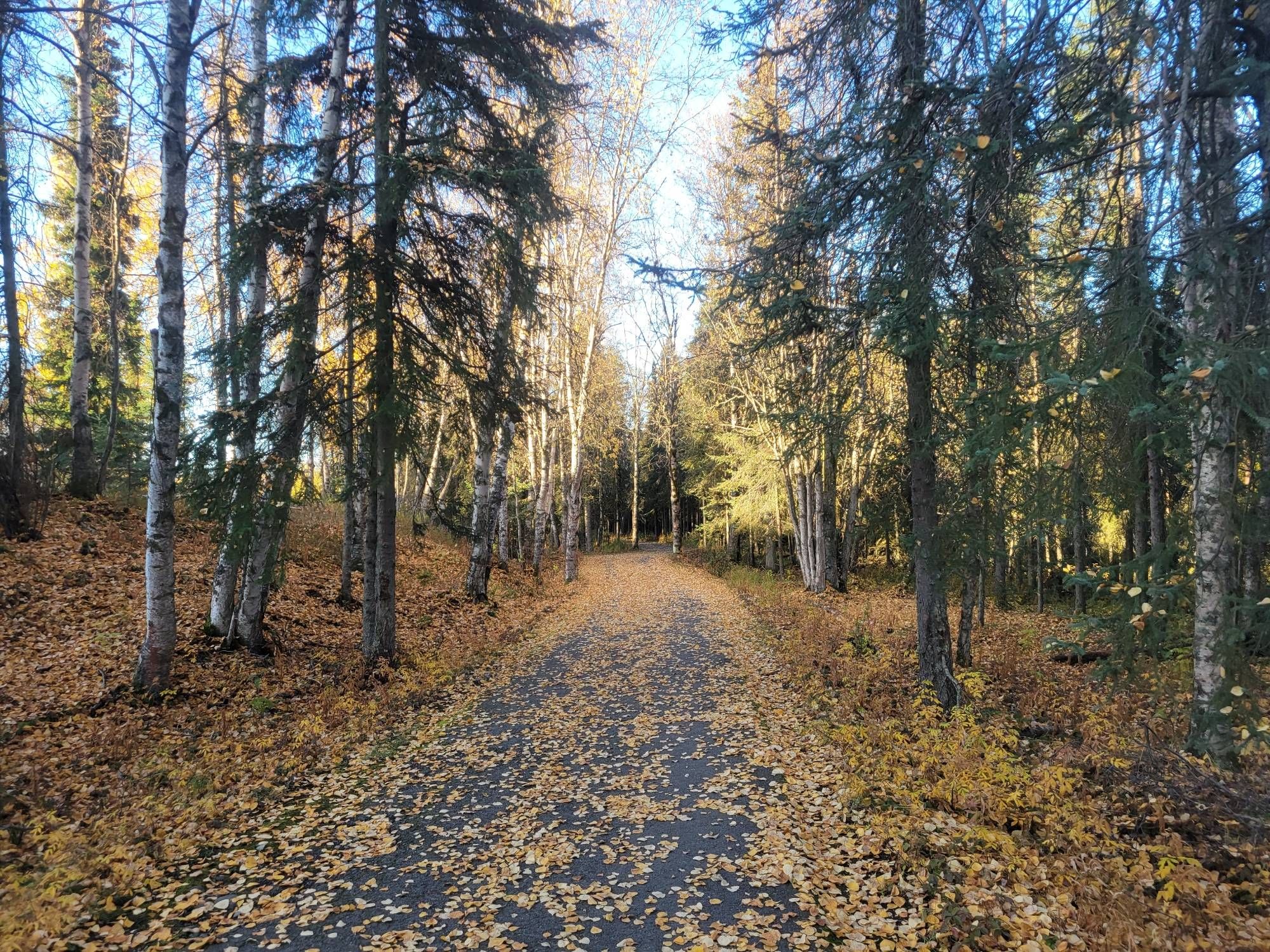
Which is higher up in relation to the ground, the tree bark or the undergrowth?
the tree bark

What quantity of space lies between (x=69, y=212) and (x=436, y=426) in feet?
45.3

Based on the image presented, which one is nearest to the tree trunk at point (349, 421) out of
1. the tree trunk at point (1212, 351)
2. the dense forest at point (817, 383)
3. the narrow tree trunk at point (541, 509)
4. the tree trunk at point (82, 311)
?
the dense forest at point (817, 383)

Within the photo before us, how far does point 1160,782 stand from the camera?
174 inches

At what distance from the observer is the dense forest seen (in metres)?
3.94

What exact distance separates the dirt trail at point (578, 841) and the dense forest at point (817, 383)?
32 cm

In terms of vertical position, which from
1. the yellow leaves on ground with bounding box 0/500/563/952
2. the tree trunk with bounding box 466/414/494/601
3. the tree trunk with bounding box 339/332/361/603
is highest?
the tree trunk with bounding box 339/332/361/603

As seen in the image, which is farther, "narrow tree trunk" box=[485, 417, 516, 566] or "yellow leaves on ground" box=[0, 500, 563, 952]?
"narrow tree trunk" box=[485, 417, 516, 566]

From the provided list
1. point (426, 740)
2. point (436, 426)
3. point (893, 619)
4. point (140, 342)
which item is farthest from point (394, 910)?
point (140, 342)

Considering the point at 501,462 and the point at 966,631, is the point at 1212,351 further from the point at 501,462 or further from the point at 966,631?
the point at 501,462

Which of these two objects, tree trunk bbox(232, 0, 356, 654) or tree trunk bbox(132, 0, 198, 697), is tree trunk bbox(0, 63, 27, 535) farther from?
tree trunk bbox(232, 0, 356, 654)

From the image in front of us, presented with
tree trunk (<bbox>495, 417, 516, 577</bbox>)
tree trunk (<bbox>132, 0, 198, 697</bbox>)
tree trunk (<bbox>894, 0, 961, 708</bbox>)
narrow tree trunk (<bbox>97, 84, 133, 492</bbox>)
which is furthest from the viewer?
tree trunk (<bbox>495, 417, 516, 577</bbox>)

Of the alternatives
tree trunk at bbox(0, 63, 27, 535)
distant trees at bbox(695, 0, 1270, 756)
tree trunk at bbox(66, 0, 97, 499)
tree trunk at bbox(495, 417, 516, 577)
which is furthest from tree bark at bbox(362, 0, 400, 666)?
tree trunk at bbox(66, 0, 97, 499)

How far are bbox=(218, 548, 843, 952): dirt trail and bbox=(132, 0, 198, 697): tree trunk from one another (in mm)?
3120

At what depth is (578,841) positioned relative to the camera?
187 inches
